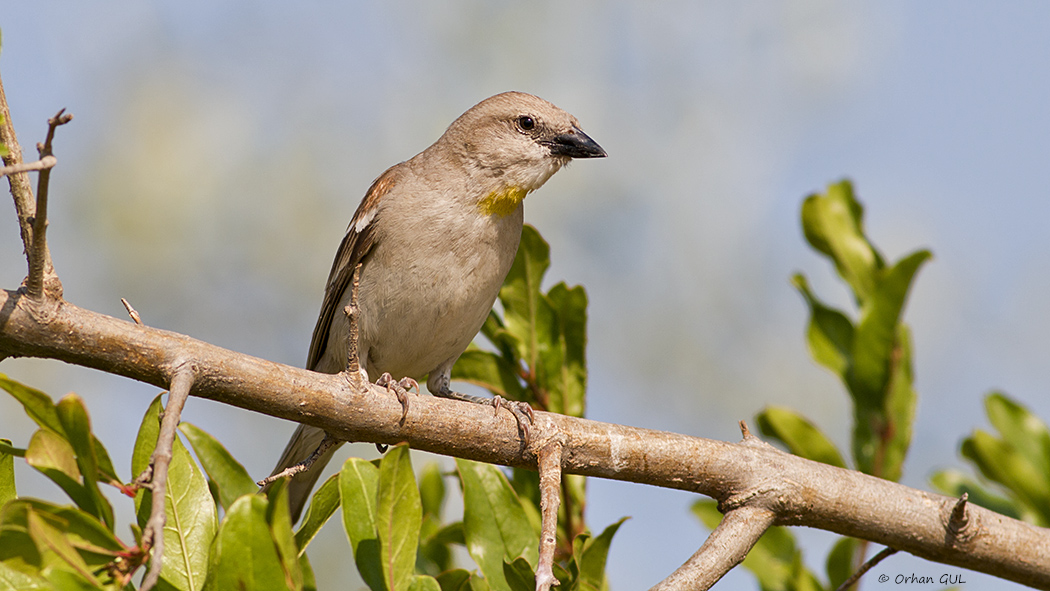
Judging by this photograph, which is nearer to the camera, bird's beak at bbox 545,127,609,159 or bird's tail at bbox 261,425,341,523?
bird's tail at bbox 261,425,341,523

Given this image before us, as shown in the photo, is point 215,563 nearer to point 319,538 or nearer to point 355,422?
point 355,422

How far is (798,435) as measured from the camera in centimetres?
457

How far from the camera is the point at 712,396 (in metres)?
12.8

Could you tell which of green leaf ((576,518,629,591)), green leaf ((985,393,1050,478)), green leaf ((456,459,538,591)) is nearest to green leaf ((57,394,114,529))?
green leaf ((456,459,538,591))

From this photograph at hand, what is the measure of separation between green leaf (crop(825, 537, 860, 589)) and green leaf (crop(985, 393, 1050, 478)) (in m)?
1.00

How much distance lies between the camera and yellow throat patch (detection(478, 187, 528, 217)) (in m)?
5.35

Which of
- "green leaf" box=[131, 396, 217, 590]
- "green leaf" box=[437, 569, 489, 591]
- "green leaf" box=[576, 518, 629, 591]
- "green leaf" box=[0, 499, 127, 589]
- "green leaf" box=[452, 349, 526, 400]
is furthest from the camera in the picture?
"green leaf" box=[452, 349, 526, 400]

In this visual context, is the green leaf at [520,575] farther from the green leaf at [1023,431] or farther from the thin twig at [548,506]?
the green leaf at [1023,431]

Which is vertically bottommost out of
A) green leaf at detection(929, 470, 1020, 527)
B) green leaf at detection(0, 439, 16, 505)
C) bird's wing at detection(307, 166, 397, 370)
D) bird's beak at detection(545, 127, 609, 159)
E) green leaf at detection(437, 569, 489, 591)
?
green leaf at detection(437, 569, 489, 591)

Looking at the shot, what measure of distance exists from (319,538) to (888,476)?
800 cm

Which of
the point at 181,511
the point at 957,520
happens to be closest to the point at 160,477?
the point at 181,511

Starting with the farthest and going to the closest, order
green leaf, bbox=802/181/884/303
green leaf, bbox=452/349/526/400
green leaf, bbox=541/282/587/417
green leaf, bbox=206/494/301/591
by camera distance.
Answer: green leaf, bbox=802/181/884/303 < green leaf, bbox=452/349/526/400 < green leaf, bbox=541/282/587/417 < green leaf, bbox=206/494/301/591

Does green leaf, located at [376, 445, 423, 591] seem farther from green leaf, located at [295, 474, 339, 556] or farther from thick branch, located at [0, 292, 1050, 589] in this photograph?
thick branch, located at [0, 292, 1050, 589]

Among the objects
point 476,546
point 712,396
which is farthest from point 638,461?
point 712,396
